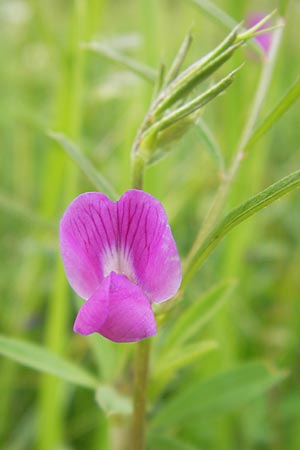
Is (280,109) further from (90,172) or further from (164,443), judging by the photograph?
(164,443)

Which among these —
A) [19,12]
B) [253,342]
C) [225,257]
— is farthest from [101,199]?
[19,12]

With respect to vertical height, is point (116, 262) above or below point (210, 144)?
below

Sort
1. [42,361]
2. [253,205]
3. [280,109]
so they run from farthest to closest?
[42,361]
[280,109]
[253,205]

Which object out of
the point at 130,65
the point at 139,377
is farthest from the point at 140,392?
the point at 130,65

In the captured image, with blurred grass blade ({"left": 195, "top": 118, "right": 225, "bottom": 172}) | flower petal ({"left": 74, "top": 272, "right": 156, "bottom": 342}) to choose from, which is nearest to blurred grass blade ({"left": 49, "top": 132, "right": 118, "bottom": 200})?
blurred grass blade ({"left": 195, "top": 118, "right": 225, "bottom": 172})

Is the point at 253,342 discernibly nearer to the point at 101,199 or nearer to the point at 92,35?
the point at 92,35

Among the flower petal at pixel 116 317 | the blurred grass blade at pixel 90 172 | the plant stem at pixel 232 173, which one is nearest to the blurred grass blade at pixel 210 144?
the plant stem at pixel 232 173
